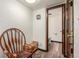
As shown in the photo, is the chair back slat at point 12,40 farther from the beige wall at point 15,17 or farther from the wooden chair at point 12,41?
the beige wall at point 15,17

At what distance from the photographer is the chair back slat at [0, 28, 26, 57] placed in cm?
259

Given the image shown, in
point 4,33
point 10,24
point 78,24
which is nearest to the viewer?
point 78,24

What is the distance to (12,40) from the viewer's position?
275cm

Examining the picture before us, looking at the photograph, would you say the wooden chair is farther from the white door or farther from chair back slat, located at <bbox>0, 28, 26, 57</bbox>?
the white door

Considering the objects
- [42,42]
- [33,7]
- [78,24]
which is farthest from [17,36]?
[78,24]

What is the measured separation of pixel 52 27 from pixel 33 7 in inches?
105

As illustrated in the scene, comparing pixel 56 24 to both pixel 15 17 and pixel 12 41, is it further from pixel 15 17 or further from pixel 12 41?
pixel 12 41

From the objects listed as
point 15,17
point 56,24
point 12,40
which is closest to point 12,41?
point 12,40

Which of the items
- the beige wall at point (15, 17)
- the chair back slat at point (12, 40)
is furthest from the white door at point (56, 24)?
the chair back slat at point (12, 40)

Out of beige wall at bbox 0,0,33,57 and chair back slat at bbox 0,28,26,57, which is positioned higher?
beige wall at bbox 0,0,33,57

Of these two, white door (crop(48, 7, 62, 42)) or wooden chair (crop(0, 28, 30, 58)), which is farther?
white door (crop(48, 7, 62, 42))

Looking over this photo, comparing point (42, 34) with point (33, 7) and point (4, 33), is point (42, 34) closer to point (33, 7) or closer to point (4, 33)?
point (33, 7)

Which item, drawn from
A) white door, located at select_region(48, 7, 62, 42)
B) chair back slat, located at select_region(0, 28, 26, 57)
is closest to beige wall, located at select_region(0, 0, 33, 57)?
chair back slat, located at select_region(0, 28, 26, 57)

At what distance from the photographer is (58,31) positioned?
18.3 ft
